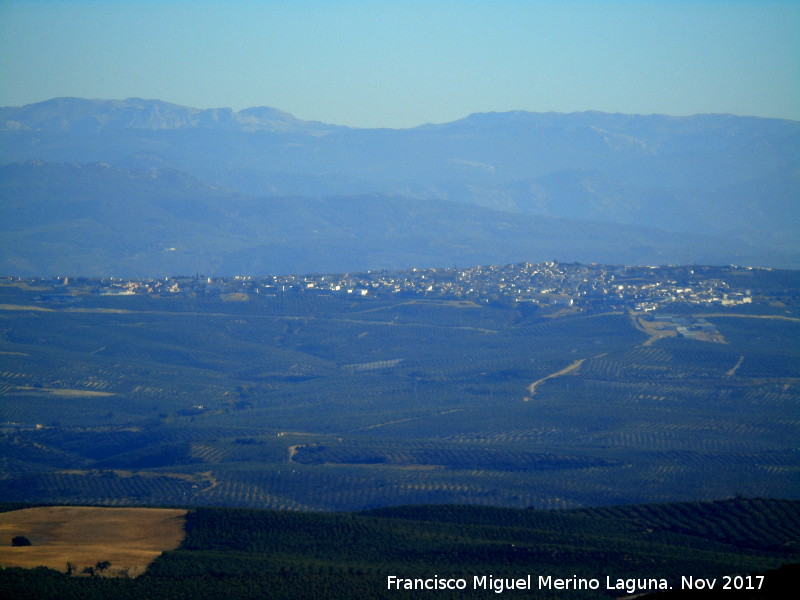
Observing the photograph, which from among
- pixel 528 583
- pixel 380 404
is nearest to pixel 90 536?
pixel 528 583

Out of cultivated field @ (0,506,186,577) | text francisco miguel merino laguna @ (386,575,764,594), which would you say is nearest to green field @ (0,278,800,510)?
cultivated field @ (0,506,186,577)

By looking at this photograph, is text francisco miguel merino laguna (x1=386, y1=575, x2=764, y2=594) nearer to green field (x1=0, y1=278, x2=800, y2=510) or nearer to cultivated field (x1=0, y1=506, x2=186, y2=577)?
cultivated field (x1=0, y1=506, x2=186, y2=577)

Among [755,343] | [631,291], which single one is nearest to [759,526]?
[755,343]

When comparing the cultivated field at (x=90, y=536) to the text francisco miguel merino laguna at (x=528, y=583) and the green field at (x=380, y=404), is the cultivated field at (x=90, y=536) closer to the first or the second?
the text francisco miguel merino laguna at (x=528, y=583)

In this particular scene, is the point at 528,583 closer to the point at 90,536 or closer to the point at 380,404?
the point at 90,536

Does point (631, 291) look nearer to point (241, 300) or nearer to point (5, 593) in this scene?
point (241, 300)

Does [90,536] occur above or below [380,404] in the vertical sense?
above

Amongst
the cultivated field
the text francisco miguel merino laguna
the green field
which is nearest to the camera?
the text francisco miguel merino laguna

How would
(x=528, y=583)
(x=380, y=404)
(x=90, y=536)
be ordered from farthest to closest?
(x=380, y=404) → (x=90, y=536) → (x=528, y=583)

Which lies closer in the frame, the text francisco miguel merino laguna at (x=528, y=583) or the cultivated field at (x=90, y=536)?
the text francisco miguel merino laguna at (x=528, y=583)

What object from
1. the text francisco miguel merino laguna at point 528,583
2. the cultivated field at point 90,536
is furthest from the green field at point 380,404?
the text francisco miguel merino laguna at point 528,583
